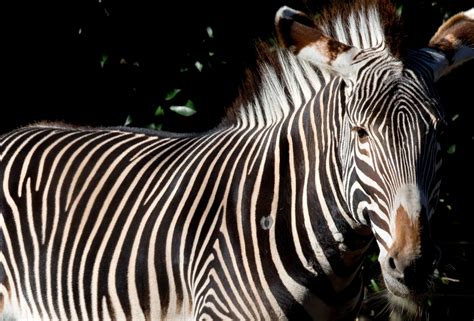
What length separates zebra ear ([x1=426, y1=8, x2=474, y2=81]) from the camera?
16.3 feet

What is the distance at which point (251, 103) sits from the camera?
5.57m

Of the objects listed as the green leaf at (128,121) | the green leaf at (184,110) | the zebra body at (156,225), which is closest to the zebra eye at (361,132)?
the zebra body at (156,225)

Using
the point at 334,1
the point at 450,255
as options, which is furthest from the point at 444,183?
the point at 334,1

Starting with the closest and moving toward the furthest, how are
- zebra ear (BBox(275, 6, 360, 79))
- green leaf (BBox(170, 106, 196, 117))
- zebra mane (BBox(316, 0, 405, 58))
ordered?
zebra ear (BBox(275, 6, 360, 79)) → zebra mane (BBox(316, 0, 405, 58)) → green leaf (BBox(170, 106, 196, 117))

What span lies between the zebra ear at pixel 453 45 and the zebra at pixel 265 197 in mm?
10

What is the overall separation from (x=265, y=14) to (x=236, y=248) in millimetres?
3378

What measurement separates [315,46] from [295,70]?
0.45 metres

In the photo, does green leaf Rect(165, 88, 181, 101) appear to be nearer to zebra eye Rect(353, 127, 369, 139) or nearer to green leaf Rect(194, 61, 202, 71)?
green leaf Rect(194, 61, 202, 71)

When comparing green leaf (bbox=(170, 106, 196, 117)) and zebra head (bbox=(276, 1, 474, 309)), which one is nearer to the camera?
zebra head (bbox=(276, 1, 474, 309))

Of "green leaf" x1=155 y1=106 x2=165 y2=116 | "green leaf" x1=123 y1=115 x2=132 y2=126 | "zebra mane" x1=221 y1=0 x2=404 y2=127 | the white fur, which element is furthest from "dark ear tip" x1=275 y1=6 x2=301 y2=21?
"green leaf" x1=123 y1=115 x2=132 y2=126

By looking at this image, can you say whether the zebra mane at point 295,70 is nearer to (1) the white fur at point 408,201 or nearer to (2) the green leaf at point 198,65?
(1) the white fur at point 408,201

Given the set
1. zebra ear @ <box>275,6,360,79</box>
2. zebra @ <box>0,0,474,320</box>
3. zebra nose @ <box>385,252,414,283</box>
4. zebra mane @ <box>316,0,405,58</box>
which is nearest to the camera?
zebra nose @ <box>385,252,414,283</box>

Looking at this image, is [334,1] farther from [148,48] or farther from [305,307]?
[148,48]

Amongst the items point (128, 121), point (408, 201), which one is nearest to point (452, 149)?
point (128, 121)
